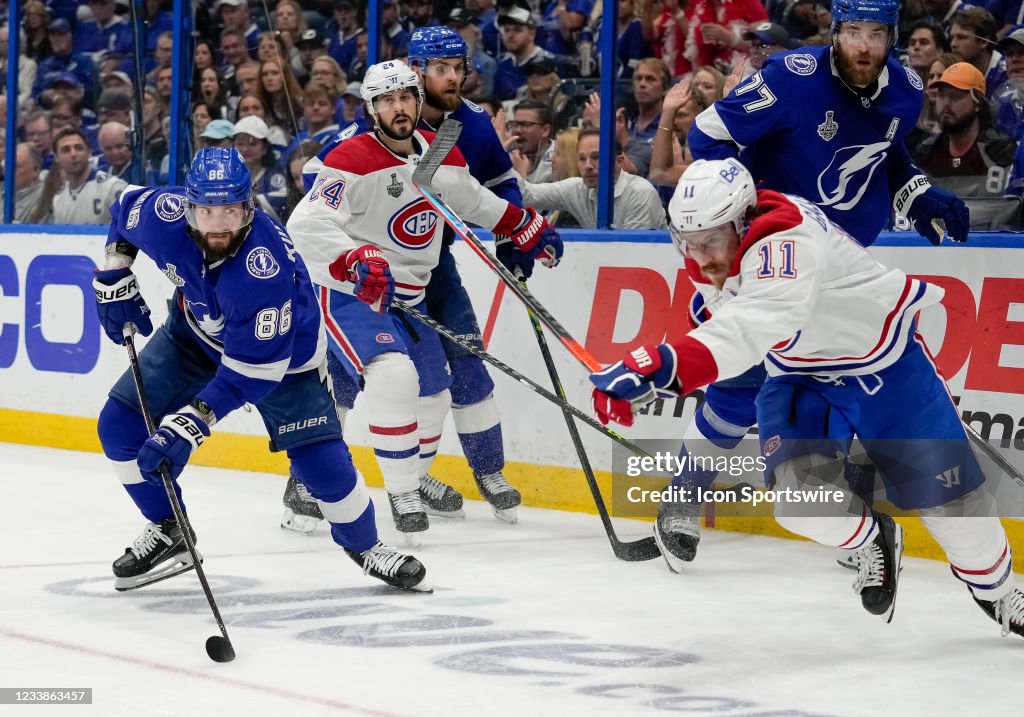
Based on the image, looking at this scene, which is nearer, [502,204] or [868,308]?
[868,308]

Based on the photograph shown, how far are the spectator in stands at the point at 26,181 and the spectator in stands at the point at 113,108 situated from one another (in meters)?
0.41

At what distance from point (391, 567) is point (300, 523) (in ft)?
3.62

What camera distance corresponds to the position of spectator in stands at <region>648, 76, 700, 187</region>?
16.3 ft

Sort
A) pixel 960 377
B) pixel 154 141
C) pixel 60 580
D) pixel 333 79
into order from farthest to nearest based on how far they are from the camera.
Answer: pixel 154 141 < pixel 333 79 < pixel 960 377 < pixel 60 580

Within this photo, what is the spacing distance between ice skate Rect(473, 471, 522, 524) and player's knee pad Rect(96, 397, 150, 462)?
1.60 metres

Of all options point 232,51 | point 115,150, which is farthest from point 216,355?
point 115,150

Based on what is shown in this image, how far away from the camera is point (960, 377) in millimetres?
4215

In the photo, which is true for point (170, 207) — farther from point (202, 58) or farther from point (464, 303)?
point (202, 58)

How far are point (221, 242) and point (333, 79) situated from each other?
9.92ft

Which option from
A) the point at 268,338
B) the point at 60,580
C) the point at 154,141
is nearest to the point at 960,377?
the point at 268,338

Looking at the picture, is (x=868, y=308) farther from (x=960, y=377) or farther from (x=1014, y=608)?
(x=960, y=377)

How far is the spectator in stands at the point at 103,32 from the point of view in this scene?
22.9 feet

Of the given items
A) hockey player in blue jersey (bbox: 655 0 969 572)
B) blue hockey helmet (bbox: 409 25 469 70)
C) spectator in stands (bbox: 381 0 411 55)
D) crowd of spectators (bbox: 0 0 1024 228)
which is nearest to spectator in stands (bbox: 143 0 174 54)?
crowd of spectators (bbox: 0 0 1024 228)

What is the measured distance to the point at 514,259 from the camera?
187 inches
